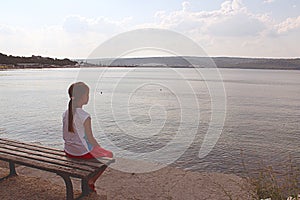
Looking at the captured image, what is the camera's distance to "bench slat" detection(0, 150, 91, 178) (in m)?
3.87

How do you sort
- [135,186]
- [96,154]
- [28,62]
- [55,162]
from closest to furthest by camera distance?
[55,162] → [96,154] → [135,186] → [28,62]

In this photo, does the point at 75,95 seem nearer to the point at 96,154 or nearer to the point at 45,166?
the point at 96,154

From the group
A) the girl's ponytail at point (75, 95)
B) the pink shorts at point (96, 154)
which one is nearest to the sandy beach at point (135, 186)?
the pink shorts at point (96, 154)

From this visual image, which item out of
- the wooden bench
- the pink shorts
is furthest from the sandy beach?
the pink shorts

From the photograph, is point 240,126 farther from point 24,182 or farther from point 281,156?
point 24,182

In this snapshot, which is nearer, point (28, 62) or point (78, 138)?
point (78, 138)

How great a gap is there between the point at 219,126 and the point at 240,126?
1251 mm

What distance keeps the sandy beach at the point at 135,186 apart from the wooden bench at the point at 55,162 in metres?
0.55

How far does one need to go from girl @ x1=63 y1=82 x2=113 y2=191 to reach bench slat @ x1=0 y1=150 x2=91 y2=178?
409 millimetres

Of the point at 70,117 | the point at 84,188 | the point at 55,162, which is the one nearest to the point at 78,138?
the point at 70,117

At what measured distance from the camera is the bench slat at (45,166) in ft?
12.7

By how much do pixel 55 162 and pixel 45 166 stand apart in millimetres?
174

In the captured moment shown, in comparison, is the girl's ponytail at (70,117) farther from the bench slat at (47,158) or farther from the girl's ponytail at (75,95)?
the bench slat at (47,158)

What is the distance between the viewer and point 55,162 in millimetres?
4234
